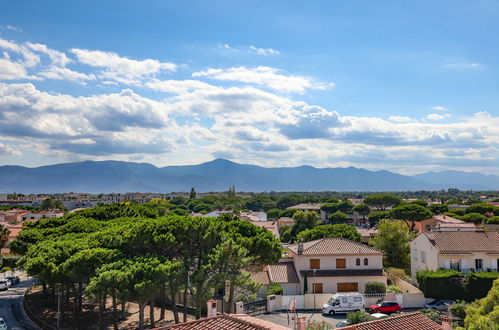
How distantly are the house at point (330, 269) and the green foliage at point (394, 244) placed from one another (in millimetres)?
10316

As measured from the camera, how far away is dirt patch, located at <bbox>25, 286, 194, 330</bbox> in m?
32.8

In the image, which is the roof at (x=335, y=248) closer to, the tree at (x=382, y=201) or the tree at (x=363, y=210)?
the tree at (x=363, y=210)

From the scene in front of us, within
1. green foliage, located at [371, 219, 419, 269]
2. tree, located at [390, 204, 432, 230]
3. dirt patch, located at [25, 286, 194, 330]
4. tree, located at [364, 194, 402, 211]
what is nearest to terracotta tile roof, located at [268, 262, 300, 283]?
dirt patch, located at [25, 286, 194, 330]

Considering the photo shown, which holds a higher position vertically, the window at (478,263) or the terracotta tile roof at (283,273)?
the window at (478,263)

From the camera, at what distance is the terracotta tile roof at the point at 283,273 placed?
41787 mm

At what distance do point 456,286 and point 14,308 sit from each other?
41478 millimetres

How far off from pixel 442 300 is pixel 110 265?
95.4ft

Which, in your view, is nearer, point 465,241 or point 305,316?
point 305,316

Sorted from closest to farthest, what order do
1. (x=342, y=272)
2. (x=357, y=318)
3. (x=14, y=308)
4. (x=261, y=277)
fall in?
(x=357, y=318) < (x=14, y=308) < (x=342, y=272) < (x=261, y=277)

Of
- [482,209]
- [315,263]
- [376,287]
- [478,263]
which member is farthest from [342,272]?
[482,209]

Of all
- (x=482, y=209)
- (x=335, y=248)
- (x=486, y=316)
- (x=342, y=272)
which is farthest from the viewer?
(x=482, y=209)

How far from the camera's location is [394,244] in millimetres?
53062

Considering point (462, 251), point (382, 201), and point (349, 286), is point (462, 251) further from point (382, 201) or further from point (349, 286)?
point (382, 201)

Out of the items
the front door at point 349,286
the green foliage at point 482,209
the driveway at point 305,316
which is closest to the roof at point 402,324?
the driveway at point 305,316
